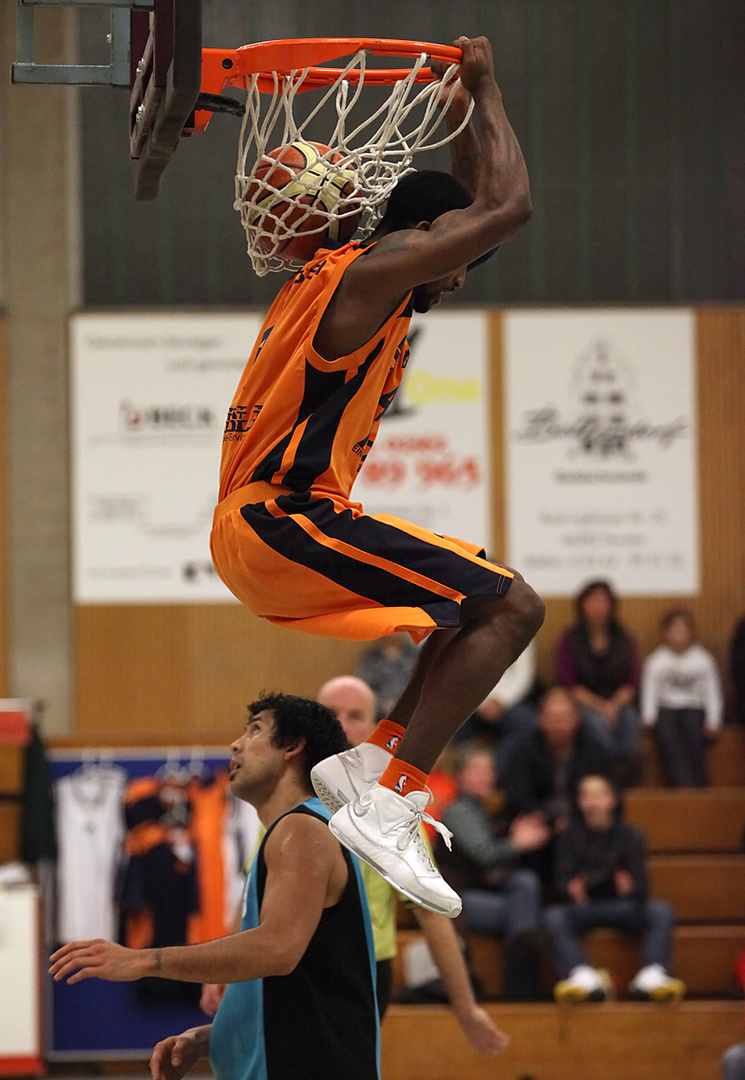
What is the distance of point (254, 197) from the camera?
3559 millimetres

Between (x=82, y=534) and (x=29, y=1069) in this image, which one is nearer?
(x=29, y=1069)

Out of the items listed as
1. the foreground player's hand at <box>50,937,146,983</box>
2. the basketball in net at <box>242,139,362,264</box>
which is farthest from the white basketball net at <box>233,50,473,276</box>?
the foreground player's hand at <box>50,937,146,983</box>

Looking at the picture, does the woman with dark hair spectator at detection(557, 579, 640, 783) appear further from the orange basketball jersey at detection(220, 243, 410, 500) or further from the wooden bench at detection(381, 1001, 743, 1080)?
the orange basketball jersey at detection(220, 243, 410, 500)

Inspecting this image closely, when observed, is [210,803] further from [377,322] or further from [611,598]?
[377,322]

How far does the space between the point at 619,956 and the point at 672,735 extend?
2.42 metres

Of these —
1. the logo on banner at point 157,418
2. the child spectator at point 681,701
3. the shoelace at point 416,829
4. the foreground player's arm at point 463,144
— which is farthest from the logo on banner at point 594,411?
the shoelace at point 416,829

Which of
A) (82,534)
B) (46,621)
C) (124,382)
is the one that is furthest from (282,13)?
(46,621)

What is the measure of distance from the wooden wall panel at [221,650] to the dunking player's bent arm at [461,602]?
839 centimetres

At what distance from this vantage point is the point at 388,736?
369cm

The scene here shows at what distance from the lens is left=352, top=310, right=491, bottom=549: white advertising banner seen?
39.6 feet

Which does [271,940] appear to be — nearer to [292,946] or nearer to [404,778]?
[292,946]

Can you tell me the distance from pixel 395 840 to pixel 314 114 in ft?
5.92

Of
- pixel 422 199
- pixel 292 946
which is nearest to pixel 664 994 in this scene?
pixel 292 946

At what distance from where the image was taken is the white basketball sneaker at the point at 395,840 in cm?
337
